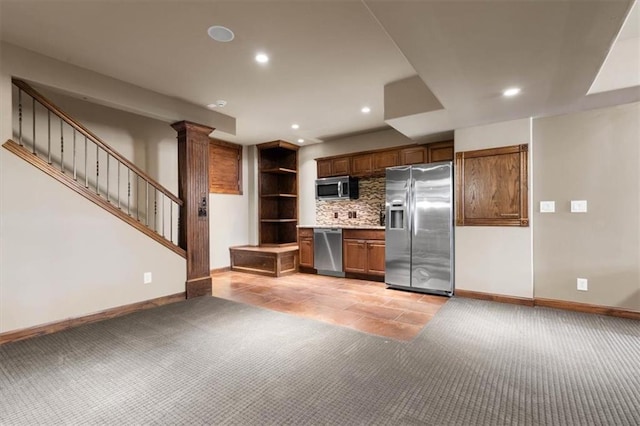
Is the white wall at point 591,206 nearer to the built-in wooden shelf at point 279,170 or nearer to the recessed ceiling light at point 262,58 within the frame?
the recessed ceiling light at point 262,58

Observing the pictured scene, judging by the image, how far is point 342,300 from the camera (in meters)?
4.00

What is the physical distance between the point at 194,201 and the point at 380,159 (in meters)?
3.17

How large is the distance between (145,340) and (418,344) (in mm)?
2448

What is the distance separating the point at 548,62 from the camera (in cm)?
227

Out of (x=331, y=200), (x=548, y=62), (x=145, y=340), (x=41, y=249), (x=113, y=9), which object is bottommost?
(x=145, y=340)

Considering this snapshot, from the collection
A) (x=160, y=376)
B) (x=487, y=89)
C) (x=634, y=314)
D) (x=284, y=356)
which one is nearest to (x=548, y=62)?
(x=487, y=89)

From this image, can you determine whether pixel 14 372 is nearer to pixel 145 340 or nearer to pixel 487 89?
pixel 145 340

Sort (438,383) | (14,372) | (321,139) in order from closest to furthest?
(438,383) < (14,372) < (321,139)

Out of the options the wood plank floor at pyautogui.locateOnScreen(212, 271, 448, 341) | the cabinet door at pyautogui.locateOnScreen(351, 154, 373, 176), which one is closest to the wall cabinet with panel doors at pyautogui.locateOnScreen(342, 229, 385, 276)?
the wood plank floor at pyautogui.locateOnScreen(212, 271, 448, 341)

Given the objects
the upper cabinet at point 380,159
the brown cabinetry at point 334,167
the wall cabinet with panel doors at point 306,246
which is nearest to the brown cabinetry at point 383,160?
the upper cabinet at point 380,159

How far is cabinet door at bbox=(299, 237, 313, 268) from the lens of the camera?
228 inches

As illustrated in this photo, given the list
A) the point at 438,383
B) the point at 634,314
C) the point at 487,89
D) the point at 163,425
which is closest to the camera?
the point at 163,425

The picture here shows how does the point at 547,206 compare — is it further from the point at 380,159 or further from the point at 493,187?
the point at 380,159

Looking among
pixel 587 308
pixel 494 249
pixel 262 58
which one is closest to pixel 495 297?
pixel 494 249
